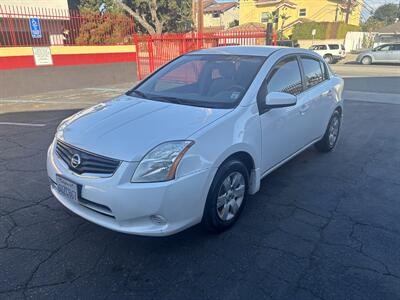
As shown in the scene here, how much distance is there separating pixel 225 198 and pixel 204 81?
4.50 feet

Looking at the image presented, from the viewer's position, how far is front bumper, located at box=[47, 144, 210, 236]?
225 centimetres

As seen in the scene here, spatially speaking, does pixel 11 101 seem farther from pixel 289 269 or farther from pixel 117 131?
pixel 289 269

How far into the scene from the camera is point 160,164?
90.8 inches

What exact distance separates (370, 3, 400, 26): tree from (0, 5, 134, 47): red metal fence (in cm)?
7617

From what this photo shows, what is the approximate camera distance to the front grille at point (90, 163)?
7.61ft

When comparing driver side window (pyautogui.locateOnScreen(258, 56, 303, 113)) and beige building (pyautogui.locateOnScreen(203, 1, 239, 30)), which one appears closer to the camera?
driver side window (pyautogui.locateOnScreen(258, 56, 303, 113))

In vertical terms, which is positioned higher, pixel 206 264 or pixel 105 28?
pixel 105 28

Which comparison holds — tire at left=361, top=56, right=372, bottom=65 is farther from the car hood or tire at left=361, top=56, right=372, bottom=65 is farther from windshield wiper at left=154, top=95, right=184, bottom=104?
the car hood

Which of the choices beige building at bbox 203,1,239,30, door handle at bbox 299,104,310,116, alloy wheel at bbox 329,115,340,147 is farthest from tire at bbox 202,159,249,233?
beige building at bbox 203,1,239,30

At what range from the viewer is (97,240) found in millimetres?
2787

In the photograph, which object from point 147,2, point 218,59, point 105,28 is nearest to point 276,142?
point 218,59

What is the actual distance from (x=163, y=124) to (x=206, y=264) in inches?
46.6

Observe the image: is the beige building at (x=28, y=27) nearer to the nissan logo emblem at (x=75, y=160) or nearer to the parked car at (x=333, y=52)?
the nissan logo emblem at (x=75, y=160)

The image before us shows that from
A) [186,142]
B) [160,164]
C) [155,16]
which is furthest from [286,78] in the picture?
[155,16]
